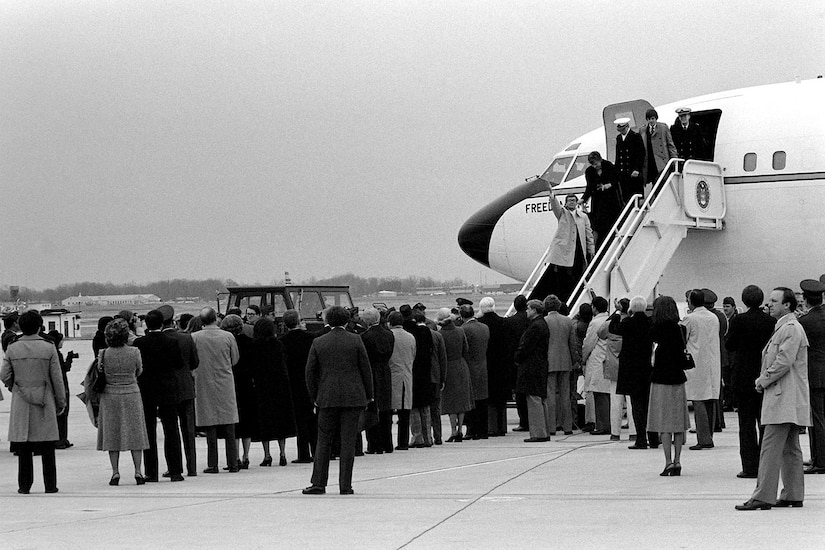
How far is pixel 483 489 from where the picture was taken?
11.0 m

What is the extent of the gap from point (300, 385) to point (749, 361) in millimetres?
5311

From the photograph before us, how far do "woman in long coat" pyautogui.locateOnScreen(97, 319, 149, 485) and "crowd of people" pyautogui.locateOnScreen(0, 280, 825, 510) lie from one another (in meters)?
0.01

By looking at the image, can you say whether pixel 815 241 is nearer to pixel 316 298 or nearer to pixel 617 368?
pixel 617 368

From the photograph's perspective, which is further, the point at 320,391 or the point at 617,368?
the point at 617,368

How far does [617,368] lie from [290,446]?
4.50 metres

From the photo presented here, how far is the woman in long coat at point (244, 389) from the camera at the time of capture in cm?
1376

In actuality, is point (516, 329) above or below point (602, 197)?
below

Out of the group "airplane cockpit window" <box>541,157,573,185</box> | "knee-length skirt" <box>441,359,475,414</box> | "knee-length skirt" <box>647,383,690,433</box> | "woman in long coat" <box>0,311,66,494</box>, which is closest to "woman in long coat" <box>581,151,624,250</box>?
"airplane cockpit window" <box>541,157,573,185</box>

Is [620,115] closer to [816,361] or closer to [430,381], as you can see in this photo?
[430,381]

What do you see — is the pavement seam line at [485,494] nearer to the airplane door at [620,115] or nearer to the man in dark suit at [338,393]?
the man in dark suit at [338,393]

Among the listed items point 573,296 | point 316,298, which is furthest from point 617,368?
point 316,298

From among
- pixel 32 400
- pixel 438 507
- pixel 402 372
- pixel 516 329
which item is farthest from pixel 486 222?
pixel 438 507

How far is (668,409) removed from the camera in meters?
11.8

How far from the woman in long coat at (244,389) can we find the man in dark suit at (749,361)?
5.42 meters
